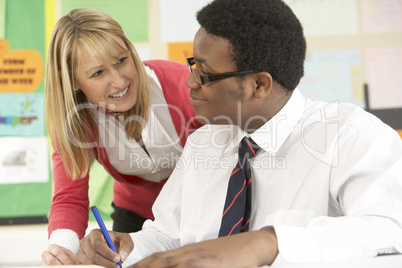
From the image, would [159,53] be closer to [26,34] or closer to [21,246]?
[26,34]

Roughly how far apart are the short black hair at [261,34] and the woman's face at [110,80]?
0.32m

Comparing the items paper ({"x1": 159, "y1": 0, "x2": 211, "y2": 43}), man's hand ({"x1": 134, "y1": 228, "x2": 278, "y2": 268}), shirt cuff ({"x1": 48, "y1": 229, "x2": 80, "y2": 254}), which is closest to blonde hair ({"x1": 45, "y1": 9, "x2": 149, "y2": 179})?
shirt cuff ({"x1": 48, "y1": 229, "x2": 80, "y2": 254})

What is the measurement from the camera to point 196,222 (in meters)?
0.98

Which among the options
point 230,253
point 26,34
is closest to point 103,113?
point 230,253

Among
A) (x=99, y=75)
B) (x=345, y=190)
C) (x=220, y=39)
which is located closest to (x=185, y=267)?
(x=345, y=190)

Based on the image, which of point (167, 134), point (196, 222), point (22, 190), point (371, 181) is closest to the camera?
point (371, 181)

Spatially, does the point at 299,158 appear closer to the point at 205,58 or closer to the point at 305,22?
the point at 205,58

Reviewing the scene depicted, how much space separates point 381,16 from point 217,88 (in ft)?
4.23

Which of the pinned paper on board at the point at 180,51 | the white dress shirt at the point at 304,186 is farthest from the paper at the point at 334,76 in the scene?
the white dress shirt at the point at 304,186

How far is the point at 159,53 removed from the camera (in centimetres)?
187

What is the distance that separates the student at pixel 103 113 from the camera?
3.61ft

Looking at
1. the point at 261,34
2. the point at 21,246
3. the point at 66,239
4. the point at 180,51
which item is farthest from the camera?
the point at 180,51

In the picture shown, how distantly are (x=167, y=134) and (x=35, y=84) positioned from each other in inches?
35.3

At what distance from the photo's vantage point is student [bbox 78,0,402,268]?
0.74 m
